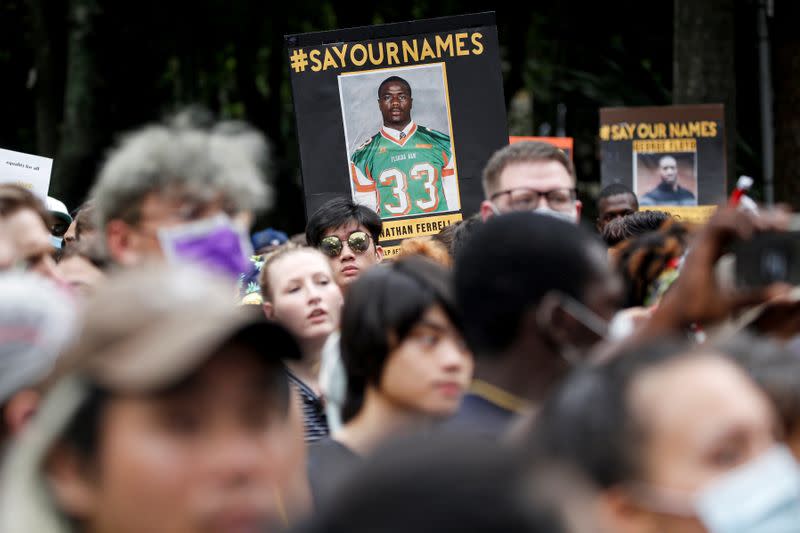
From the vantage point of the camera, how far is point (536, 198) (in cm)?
459

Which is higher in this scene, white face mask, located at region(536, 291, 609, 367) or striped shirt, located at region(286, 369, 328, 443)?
white face mask, located at region(536, 291, 609, 367)

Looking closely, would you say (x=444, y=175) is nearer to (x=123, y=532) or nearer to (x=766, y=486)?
(x=766, y=486)

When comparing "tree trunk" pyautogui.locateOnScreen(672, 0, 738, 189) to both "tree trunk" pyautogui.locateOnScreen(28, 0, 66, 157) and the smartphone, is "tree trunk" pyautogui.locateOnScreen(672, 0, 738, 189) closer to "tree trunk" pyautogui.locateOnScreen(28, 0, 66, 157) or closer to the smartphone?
"tree trunk" pyautogui.locateOnScreen(28, 0, 66, 157)

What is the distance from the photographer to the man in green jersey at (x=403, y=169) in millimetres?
7441

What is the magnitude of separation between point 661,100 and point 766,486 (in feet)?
45.1

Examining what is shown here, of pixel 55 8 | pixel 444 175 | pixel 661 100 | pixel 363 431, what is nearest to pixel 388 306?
pixel 363 431

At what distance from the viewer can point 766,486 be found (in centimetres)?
253

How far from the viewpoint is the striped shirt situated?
15.4ft

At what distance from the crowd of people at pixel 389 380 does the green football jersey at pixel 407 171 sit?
3.24 m

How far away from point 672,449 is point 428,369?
1.27 m

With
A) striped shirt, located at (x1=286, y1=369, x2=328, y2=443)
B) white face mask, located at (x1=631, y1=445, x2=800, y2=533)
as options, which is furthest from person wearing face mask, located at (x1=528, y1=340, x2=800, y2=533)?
striped shirt, located at (x1=286, y1=369, x2=328, y2=443)

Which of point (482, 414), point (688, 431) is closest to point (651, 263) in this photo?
point (482, 414)

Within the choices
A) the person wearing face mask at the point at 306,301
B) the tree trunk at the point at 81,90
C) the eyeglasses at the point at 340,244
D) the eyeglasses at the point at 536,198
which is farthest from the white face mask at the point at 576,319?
the tree trunk at the point at 81,90

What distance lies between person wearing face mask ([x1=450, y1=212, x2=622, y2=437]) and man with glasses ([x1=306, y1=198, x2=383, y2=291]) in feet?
9.73
